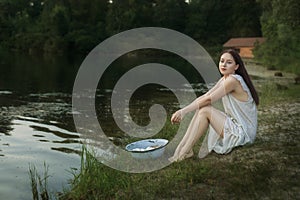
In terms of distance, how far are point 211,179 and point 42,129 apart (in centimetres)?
805

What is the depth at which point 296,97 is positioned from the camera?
1698 cm

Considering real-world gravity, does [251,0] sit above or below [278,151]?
above

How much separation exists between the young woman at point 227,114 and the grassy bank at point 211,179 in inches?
11.6

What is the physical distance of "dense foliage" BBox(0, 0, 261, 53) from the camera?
72.9m

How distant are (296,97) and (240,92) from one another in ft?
37.3

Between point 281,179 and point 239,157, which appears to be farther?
point 239,157

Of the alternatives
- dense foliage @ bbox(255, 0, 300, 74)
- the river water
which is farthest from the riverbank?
dense foliage @ bbox(255, 0, 300, 74)

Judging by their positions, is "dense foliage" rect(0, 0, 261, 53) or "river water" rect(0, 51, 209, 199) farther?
"dense foliage" rect(0, 0, 261, 53)

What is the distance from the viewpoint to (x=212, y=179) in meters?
5.82

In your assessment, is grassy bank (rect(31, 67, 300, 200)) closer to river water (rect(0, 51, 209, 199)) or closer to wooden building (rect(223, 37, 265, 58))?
river water (rect(0, 51, 209, 199))

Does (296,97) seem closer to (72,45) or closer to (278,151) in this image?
(278,151)

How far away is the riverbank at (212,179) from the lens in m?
5.39

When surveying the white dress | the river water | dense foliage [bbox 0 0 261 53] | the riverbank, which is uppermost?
dense foliage [bbox 0 0 261 53]

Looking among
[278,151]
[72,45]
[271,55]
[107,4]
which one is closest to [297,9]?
[271,55]
